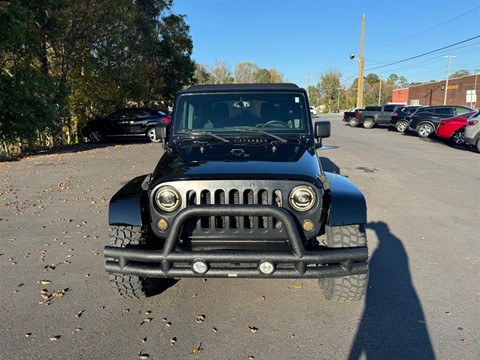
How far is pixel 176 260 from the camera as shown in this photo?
2.66 metres

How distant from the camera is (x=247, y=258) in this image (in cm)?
263

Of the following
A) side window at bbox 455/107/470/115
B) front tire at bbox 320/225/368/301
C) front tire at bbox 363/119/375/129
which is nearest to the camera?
front tire at bbox 320/225/368/301

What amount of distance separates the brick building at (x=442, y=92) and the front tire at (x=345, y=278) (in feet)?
142

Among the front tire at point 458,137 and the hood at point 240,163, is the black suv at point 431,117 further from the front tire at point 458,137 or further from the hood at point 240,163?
A: the hood at point 240,163

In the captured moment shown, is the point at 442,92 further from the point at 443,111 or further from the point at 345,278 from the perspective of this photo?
the point at 345,278

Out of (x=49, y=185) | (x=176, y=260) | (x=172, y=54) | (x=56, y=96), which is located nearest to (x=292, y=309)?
(x=176, y=260)

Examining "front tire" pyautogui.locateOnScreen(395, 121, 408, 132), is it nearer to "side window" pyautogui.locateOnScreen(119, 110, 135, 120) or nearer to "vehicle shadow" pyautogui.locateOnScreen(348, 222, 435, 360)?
"side window" pyautogui.locateOnScreen(119, 110, 135, 120)

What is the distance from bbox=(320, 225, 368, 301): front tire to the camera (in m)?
3.02

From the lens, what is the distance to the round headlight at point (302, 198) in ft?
9.35

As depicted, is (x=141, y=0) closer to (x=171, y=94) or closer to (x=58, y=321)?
(x=171, y=94)

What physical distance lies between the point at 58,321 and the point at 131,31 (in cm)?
1832

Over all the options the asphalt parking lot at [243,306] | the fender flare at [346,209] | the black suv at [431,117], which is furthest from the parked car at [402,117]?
the fender flare at [346,209]

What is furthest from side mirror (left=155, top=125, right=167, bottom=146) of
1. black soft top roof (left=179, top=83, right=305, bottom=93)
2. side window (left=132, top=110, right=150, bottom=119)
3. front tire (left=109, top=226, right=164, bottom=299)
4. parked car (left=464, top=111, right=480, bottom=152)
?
side window (left=132, top=110, right=150, bottom=119)

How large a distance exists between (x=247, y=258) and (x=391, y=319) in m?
1.40
